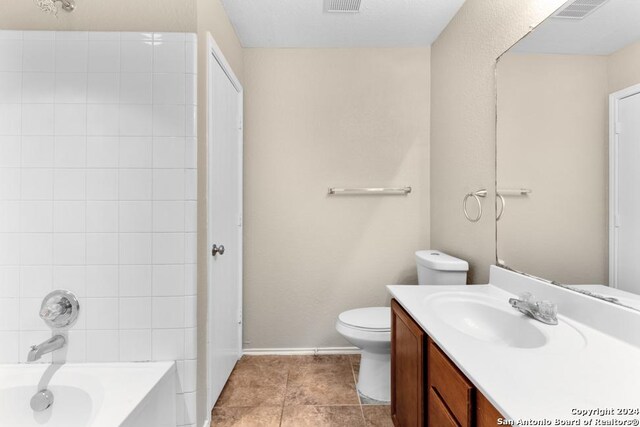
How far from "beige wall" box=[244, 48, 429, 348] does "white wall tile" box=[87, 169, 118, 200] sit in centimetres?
103

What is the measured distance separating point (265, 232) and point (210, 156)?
0.90 metres

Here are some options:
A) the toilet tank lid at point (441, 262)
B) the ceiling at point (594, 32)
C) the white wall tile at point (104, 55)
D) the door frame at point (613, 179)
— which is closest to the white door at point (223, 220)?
the white wall tile at point (104, 55)

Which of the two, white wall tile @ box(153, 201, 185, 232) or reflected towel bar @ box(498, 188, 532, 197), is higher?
reflected towel bar @ box(498, 188, 532, 197)

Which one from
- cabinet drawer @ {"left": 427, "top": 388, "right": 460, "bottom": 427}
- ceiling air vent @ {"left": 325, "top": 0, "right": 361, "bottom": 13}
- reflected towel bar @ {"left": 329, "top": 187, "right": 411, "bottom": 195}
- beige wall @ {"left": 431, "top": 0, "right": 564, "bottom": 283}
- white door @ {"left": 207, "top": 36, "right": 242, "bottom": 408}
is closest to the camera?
cabinet drawer @ {"left": 427, "top": 388, "right": 460, "bottom": 427}

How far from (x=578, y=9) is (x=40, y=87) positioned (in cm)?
223

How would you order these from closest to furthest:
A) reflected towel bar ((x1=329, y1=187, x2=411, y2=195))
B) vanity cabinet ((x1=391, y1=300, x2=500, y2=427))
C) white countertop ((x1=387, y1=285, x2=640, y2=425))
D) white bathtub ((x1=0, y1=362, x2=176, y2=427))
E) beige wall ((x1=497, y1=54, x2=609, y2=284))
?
white countertop ((x1=387, y1=285, x2=640, y2=425)), vanity cabinet ((x1=391, y1=300, x2=500, y2=427)), beige wall ((x1=497, y1=54, x2=609, y2=284)), white bathtub ((x1=0, y1=362, x2=176, y2=427)), reflected towel bar ((x1=329, y1=187, x2=411, y2=195))

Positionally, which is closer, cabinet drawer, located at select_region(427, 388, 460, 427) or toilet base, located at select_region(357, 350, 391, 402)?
cabinet drawer, located at select_region(427, 388, 460, 427)

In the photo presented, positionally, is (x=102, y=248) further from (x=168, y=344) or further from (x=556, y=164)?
(x=556, y=164)

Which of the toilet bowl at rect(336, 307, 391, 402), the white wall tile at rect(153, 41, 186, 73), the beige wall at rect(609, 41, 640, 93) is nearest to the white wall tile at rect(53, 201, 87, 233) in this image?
the white wall tile at rect(153, 41, 186, 73)

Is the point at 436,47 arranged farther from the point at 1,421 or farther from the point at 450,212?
the point at 1,421

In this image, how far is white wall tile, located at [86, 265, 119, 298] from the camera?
1387mm

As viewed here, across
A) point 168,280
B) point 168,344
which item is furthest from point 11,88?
point 168,344

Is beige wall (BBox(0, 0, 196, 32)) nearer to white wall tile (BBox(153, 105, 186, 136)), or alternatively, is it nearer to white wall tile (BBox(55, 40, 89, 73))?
white wall tile (BBox(55, 40, 89, 73))

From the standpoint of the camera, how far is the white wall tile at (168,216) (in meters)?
1.40
